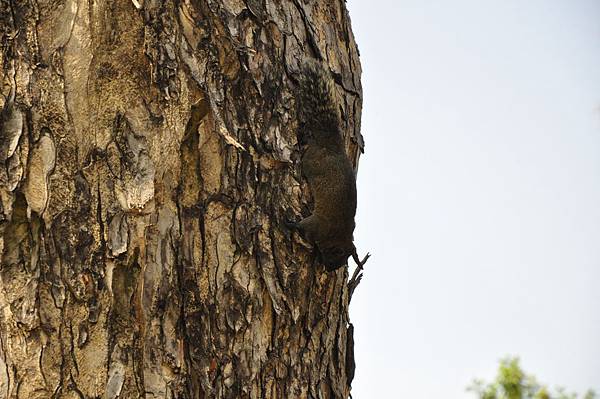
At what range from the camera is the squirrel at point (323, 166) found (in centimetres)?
247

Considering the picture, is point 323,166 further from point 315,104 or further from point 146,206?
point 146,206

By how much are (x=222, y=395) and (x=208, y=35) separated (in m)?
1.02

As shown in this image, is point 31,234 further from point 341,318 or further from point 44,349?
point 341,318

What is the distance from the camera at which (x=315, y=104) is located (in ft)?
8.25

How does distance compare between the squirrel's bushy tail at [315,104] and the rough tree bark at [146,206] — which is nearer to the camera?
the rough tree bark at [146,206]

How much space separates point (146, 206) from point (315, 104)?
619mm

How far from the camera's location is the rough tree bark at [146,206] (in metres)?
2.21

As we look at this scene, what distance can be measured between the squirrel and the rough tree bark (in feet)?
0.21

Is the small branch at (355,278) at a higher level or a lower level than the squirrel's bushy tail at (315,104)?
lower

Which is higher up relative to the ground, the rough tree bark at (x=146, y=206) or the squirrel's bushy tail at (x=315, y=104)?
the squirrel's bushy tail at (x=315, y=104)

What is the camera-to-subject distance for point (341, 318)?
2684 mm

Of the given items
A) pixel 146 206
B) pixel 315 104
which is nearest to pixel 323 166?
pixel 315 104

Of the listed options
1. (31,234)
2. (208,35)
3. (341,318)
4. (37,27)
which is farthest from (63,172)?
(341,318)

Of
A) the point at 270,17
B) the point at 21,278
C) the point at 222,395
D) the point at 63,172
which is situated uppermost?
the point at 270,17
